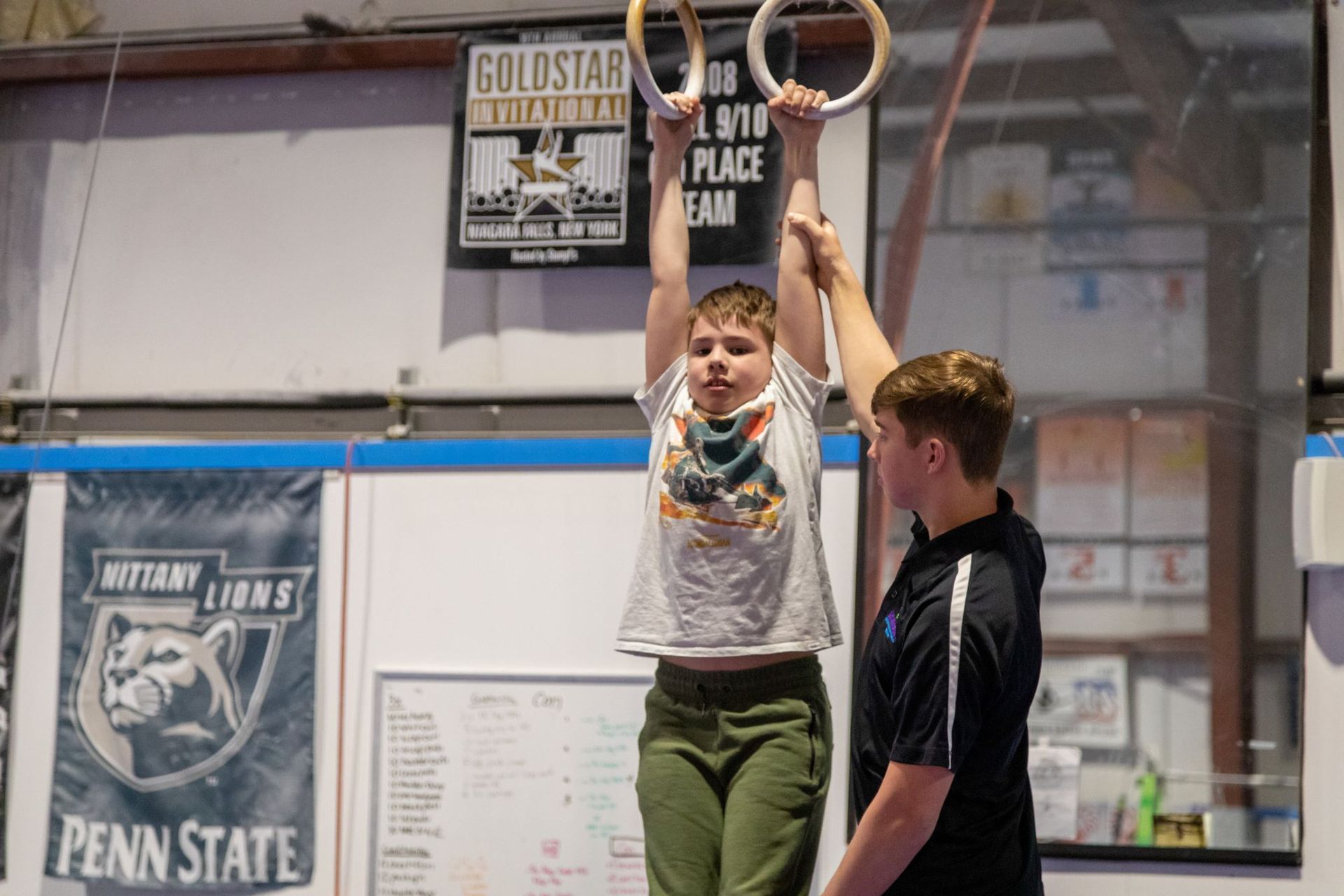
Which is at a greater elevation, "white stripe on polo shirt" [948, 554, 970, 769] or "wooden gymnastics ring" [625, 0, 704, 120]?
"wooden gymnastics ring" [625, 0, 704, 120]

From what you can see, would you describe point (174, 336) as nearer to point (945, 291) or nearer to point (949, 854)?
point (945, 291)

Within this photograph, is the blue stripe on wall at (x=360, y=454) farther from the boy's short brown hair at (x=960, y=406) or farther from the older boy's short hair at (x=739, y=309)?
the boy's short brown hair at (x=960, y=406)

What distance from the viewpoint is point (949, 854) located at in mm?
1723

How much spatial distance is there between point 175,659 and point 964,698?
2.56 m

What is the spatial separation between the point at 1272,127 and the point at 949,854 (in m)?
2.13

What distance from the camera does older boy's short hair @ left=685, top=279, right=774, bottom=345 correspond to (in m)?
2.27

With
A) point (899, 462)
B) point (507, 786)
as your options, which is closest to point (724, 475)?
point (899, 462)

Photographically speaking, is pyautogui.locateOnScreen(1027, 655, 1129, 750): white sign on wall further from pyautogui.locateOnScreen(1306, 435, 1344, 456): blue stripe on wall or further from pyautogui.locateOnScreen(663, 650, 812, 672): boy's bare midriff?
pyautogui.locateOnScreen(663, 650, 812, 672): boy's bare midriff

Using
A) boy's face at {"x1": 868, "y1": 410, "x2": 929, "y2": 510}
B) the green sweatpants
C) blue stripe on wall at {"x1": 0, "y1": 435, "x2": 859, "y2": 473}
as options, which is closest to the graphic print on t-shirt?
the green sweatpants

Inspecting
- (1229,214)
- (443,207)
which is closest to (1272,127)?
(1229,214)

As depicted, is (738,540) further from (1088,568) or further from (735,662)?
(1088,568)

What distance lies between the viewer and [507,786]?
10.8ft

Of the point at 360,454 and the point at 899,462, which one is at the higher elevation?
the point at 360,454

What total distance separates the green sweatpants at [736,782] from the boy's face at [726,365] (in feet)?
1.52
